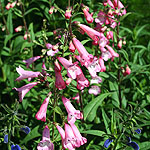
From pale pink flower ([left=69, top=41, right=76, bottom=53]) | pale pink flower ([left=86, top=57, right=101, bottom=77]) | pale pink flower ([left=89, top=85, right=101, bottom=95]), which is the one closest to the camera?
pale pink flower ([left=69, top=41, right=76, bottom=53])

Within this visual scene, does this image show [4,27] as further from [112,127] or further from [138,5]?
[138,5]

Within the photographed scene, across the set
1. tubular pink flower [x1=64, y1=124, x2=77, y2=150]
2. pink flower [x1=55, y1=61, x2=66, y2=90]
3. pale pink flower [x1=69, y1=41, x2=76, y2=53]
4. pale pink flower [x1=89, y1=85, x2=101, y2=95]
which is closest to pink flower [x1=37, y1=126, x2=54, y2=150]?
tubular pink flower [x1=64, y1=124, x2=77, y2=150]

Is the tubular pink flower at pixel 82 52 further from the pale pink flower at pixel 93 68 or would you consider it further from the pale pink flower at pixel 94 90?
the pale pink flower at pixel 94 90

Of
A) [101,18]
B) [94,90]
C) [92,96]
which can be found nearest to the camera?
[101,18]

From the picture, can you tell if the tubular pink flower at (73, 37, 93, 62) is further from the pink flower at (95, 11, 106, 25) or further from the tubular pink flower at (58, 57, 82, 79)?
the pink flower at (95, 11, 106, 25)

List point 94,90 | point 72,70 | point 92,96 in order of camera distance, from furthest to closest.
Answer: point 92,96 → point 94,90 → point 72,70

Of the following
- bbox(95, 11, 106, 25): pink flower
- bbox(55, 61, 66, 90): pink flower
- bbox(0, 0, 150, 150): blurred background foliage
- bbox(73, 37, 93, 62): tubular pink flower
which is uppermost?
bbox(95, 11, 106, 25): pink flower

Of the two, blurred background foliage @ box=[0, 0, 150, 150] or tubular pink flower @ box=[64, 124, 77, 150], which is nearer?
tubular pink flower @ box=[64, 124, 77, 150]

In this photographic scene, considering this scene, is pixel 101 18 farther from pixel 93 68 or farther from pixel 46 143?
pixel 46 143

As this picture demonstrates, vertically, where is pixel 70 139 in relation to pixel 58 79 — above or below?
below

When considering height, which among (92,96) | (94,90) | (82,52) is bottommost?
(92,96)

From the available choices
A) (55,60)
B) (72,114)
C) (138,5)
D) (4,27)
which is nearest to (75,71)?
(55,60)

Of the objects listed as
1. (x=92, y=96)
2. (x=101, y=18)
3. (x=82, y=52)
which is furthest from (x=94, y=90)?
(x=82, y=52)

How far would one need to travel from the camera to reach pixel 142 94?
5.02m
